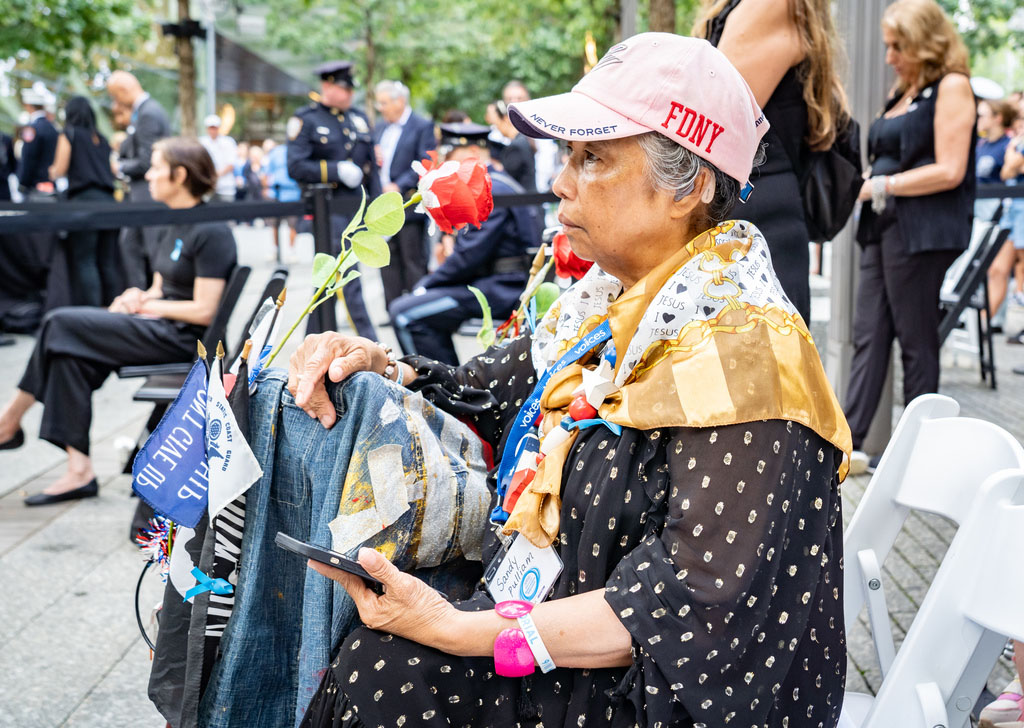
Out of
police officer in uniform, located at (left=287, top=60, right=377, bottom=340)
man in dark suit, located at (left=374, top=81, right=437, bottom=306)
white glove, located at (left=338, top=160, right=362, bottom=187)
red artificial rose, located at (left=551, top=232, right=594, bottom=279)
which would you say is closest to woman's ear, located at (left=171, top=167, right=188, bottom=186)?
red artificial rose, located at (left=551, top=232, right=594, bottom=279)

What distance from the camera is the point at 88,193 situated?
29.8 ft

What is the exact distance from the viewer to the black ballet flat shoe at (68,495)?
4.49 metres

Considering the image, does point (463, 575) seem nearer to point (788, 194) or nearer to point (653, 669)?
point (653, 669)

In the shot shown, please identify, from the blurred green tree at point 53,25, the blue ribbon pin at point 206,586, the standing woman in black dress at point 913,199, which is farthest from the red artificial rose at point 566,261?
the blurred green tree at point 53,25

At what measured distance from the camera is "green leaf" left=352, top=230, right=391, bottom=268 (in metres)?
1.87

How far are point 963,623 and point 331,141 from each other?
7498mm

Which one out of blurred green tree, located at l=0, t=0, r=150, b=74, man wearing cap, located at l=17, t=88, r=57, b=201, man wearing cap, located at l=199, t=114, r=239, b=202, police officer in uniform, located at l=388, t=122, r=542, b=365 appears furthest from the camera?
man wearing cap, located at l=199, t=114, r=239, b=202

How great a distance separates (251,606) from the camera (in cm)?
175

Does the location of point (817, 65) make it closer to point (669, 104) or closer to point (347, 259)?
point (669, 104)

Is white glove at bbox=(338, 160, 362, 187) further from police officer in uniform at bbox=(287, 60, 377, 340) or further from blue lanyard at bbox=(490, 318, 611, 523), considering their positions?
blue lanyard at bbox=(490, 318, 611, 523)

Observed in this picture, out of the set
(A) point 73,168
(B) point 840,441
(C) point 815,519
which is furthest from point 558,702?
(A) point 73,168

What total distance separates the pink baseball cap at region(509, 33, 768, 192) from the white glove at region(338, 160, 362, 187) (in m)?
6.88

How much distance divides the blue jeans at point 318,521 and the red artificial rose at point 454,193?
14.4 inches

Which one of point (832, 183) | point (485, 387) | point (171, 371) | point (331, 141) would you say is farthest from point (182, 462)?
point (331, 141)
